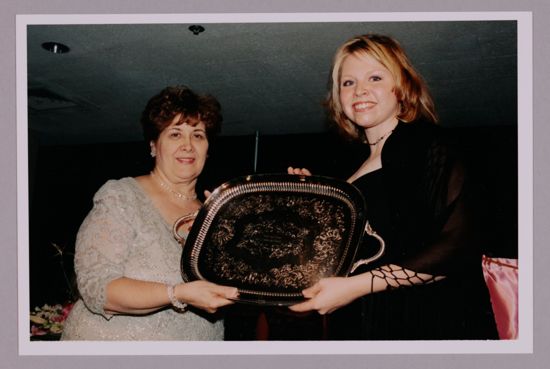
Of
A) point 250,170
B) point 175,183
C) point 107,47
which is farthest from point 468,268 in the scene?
point 250,170

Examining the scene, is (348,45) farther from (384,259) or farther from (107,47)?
(107,47)

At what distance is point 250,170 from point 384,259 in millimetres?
2470

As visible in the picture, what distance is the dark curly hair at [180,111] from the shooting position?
1665mm

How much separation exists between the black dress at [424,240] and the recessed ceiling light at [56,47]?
185 centimetres

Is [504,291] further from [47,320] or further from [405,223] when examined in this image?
[47,320]

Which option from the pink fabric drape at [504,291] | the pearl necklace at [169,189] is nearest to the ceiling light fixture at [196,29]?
the pearl necklace at [169,189]

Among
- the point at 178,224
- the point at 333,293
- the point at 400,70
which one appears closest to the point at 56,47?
the point at 178,224

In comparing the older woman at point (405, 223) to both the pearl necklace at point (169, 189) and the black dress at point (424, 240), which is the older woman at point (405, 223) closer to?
the black dress at point (424, 240)

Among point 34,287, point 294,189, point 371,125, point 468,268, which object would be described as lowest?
point 34,287

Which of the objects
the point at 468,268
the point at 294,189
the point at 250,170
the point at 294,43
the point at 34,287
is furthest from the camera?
the point at 250,170

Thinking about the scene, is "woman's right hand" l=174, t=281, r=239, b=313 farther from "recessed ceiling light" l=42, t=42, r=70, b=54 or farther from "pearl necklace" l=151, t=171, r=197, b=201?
"recessed ceiling light" l=42, t=42, r=70, b=54

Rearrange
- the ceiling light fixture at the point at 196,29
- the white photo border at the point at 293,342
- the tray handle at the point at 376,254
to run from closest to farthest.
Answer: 1. the tray handle at the point at 376,254
2. the white photo border at the point at 293,342
3. the ceiling light fixture at the point at 196,29

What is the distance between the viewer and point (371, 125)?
4.94 ft

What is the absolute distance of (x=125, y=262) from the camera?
1446 millimetres
